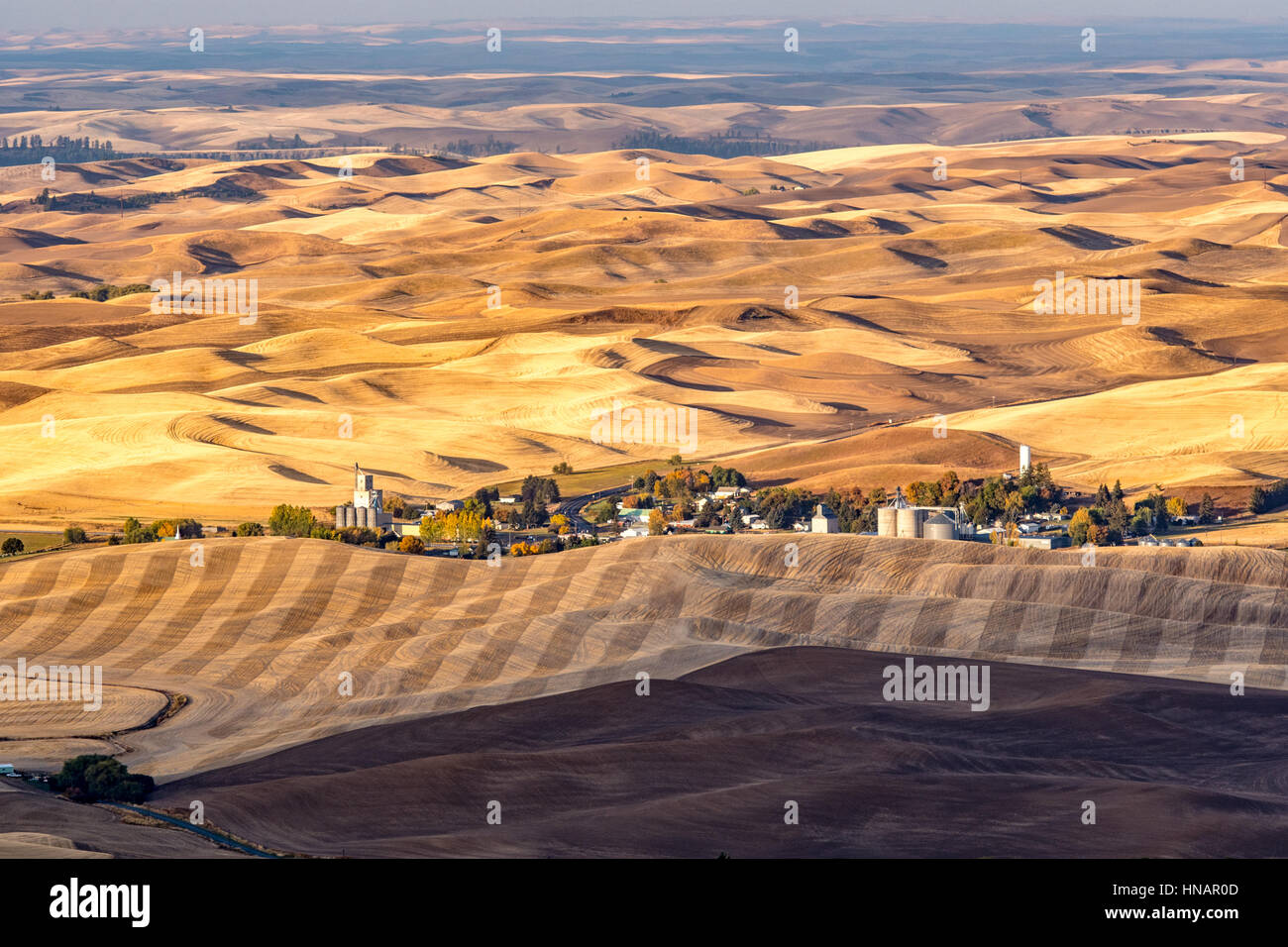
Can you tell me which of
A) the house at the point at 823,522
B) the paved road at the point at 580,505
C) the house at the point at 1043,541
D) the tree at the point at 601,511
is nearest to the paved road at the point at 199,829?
the house at the point at 823,522

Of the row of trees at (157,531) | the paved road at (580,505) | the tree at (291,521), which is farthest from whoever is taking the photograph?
the paved road at (580,505)

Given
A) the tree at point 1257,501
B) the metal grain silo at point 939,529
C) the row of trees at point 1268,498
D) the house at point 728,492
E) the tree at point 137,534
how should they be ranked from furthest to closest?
the house at point 728,492 < the row of trees at point 1268,498 < the tree at point 1257,501 < the tree at point 137,534 < the metal grain silo at point 939,529

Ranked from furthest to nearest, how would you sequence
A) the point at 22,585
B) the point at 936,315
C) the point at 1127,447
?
the point at 936,315, the point at 1127,447, the point at 22,585

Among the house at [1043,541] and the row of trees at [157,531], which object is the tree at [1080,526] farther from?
the row of trees at [157,531]

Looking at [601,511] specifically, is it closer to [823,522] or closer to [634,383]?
[823,522]

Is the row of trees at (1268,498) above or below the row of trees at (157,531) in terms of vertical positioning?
below

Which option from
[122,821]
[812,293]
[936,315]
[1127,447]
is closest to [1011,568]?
[122,821]
